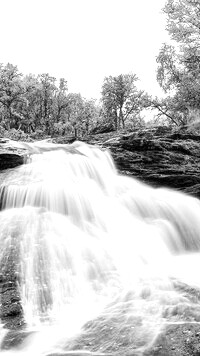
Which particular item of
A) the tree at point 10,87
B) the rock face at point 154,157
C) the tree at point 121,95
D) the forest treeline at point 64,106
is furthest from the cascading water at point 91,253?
the tree at point 121,95

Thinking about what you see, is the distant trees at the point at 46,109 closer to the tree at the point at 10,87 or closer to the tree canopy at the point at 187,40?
the tree at the point at 10,87

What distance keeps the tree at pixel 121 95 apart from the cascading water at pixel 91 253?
31.1 m

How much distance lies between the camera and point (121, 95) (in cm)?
4288

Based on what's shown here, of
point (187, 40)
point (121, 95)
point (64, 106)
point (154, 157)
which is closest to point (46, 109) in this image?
point (64, 106)

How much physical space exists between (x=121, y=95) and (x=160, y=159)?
98.9 ft

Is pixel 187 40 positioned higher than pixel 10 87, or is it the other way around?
pixel 10 87

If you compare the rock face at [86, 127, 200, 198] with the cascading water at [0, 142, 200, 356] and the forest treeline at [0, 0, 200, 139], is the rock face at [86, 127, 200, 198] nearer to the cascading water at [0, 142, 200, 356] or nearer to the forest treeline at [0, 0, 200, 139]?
the cascading water at [0, 142, 200, 356]

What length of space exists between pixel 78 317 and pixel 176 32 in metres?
13.6

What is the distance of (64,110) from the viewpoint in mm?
47969

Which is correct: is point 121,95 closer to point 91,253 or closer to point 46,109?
point 46,109

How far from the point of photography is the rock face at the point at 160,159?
13.5 metres

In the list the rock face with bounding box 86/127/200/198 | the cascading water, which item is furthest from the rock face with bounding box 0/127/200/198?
the cascading water

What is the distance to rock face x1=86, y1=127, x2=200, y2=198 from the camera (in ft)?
44.2

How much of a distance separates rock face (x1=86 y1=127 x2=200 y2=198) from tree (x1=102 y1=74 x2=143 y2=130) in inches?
1068
